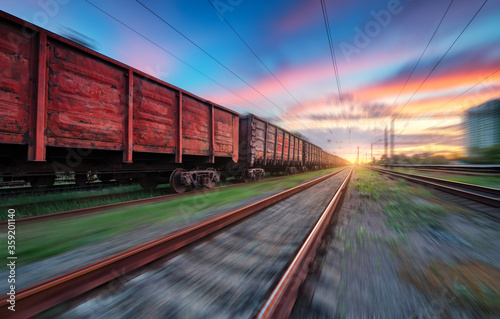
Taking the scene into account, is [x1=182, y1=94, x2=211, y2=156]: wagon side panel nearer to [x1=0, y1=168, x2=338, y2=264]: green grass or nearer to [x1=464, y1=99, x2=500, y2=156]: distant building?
[x1=0, y1=168, x2=338, y2=264]: green grass

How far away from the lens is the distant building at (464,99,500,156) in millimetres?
36922

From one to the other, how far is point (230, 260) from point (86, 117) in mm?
3980

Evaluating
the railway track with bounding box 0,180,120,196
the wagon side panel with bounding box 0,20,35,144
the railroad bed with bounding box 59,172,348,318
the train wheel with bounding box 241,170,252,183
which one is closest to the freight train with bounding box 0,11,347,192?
the wagon side panel with bounding box 0,20,35,144

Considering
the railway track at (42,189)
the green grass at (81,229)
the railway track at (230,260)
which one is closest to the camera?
the railway track at (230,260)

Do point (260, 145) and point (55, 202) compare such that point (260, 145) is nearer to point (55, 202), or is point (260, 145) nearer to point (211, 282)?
point (55, 202)

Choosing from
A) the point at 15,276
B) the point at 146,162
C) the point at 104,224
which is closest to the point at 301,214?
the point at 104,224

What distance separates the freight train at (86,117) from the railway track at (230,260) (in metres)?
2.84

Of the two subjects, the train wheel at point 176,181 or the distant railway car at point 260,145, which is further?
the distant railway car at point 260,145

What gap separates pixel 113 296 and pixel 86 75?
13.6ft

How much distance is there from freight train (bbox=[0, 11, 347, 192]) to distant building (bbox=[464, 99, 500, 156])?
5145cm

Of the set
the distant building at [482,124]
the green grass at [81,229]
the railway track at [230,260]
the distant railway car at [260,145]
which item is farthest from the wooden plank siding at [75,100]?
the distant building at [482,124]

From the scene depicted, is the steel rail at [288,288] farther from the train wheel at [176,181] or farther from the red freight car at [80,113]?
the train wheel at [176,181]

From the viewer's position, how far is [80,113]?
374 cm

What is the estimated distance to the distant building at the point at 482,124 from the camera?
3692 centimetres
